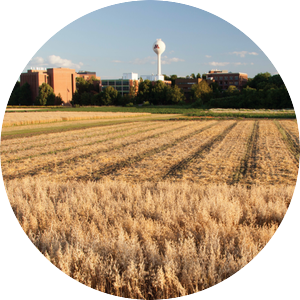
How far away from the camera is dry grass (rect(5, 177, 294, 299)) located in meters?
3.46

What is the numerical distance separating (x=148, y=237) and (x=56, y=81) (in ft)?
22.9

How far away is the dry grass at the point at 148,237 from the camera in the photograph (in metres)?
3.46

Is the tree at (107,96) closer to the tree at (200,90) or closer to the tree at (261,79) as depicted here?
the tree at (261,79)

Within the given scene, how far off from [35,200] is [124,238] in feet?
9.28

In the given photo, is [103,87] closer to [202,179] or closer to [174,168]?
[174,168]

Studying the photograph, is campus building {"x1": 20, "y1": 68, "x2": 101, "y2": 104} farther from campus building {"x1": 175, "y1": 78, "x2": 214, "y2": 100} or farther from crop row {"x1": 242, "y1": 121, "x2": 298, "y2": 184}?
campus building {"x1": 175, "y1": 78, "x2": 214, "y2": 100}

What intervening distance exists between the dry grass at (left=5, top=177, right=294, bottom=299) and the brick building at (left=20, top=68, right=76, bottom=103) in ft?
12.3

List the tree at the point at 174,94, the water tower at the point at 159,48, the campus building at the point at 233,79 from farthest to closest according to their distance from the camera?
the tree at the point at 174,94 → the campus building at the point at 233,79 → the water tower at the point at 159,48

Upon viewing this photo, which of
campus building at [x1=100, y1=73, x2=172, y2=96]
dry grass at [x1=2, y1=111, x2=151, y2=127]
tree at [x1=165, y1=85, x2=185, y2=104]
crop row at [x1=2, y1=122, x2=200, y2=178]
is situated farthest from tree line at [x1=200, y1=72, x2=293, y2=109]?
dry grass at [x1=2, y1=111, x2=151, y2=127]

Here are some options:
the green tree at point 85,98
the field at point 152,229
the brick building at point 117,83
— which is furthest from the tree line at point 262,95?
the green tree at point 85,98

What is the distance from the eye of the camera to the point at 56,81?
927 centimetres

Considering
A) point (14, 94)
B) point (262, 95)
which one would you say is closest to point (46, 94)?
point (14, 94)

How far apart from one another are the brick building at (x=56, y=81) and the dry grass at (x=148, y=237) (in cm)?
374

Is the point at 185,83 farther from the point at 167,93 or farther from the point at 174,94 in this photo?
the point at 174,94
